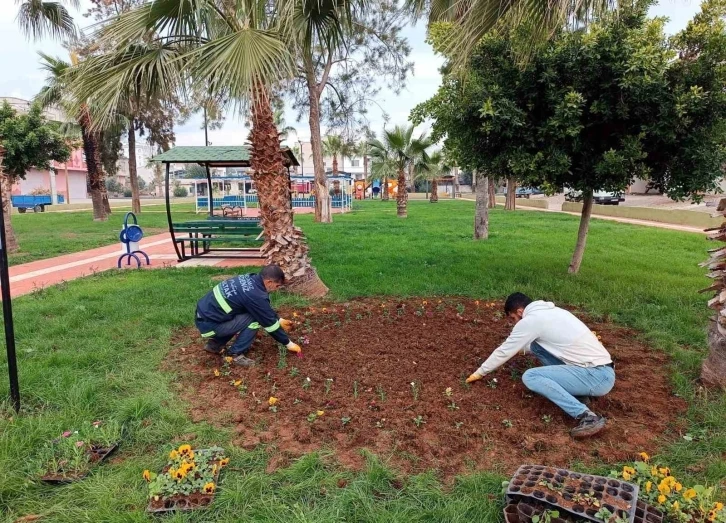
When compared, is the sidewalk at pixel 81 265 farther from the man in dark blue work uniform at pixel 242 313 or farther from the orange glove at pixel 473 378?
the orange glove at pixel 473 378

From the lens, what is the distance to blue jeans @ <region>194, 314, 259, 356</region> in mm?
4016

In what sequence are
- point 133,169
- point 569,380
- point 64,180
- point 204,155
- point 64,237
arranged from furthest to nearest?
point 64,180, point 133,169, point 64,237, point 204,155, point 569,380

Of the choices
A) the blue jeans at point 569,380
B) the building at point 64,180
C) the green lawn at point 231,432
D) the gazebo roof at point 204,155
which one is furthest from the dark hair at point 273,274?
the building at point 64,180

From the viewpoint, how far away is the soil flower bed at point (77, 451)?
2.52 metres

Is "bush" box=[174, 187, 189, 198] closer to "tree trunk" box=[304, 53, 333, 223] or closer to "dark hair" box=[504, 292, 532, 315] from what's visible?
"tree trunk" box=[304, 53, 333, 223]

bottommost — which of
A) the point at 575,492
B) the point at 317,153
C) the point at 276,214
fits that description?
the point at 575,492

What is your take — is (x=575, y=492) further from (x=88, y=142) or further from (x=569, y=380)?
(x=88, y=142)

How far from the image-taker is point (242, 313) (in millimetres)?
4055

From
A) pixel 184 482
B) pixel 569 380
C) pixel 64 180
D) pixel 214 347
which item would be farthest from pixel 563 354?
pixel 64 180

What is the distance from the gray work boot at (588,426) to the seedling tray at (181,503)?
2.14 m

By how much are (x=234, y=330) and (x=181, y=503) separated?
1861 mm

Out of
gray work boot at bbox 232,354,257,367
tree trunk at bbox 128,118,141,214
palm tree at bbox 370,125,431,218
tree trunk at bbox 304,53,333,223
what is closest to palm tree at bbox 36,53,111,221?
tree trunk at bbox 128,118,141,214

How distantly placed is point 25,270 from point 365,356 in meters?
7.71

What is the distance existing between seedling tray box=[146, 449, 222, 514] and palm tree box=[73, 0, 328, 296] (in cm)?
388
